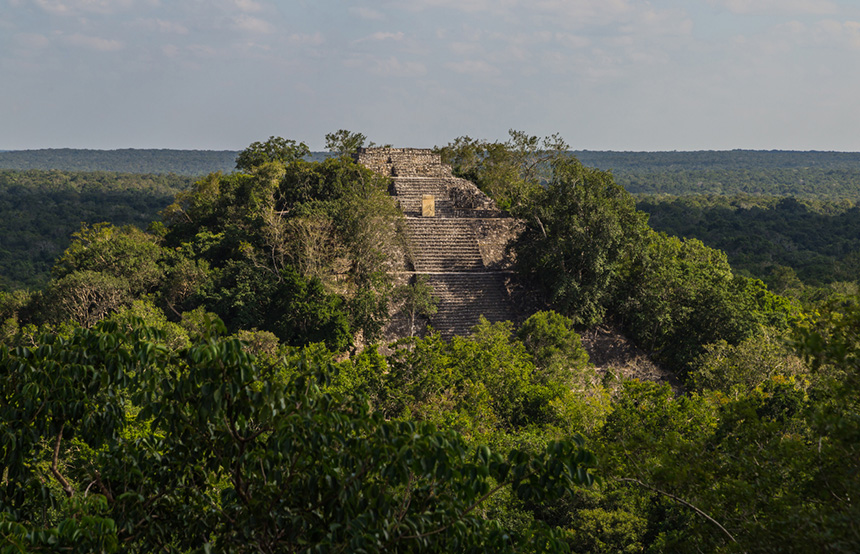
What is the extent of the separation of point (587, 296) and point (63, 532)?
16.0 m

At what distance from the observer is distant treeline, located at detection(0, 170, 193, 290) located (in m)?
44.6

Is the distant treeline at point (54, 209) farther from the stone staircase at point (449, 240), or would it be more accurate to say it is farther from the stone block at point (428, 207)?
the stone block at point (428, 207)

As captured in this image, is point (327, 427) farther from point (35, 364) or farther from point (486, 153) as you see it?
point (486, 153)

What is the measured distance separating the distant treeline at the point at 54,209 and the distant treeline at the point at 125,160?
68807mm

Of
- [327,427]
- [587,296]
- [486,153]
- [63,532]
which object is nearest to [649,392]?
[587,296]

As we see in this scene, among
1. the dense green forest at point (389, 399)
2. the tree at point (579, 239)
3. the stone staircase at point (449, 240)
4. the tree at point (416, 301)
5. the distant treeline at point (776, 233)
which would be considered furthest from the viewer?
the distant treeline at point (776, 233)

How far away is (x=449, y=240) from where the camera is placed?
21781 millimetres

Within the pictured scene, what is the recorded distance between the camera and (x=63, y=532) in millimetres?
3057

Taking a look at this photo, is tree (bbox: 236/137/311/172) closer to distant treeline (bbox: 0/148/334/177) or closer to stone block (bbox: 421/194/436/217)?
stone block (bbox: 421/194/436/217)

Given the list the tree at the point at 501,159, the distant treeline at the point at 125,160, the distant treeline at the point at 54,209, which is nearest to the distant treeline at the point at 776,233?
the tree at the point at 501,159

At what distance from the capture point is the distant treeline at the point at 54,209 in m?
44.6

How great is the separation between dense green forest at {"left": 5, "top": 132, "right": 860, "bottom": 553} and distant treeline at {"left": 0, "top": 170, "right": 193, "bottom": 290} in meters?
17.8

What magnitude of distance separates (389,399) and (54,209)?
57404 mm

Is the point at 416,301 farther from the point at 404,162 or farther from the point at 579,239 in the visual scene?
the point at 404,162
